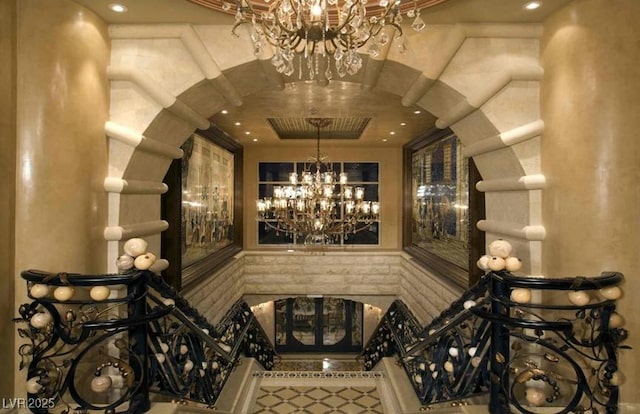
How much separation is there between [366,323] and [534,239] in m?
8.27

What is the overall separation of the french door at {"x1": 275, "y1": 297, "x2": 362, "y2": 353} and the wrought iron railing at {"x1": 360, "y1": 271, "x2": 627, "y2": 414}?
7527 mm

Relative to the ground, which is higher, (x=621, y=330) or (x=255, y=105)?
(x=255, y=105)

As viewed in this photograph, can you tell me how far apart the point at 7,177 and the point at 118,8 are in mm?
1614

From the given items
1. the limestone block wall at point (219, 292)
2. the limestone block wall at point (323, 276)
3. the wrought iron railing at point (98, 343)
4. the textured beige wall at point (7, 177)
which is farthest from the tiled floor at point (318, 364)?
the textured beige wall at point (7, 177)

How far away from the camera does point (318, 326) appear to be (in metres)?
11.2

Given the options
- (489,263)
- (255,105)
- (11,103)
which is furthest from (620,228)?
(255,105)

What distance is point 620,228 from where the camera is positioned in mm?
2652

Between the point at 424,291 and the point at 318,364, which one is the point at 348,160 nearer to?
the point at 424,291

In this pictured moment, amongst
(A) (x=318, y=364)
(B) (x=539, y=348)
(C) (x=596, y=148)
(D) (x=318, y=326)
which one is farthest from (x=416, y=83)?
(D) (x=318, y=326)

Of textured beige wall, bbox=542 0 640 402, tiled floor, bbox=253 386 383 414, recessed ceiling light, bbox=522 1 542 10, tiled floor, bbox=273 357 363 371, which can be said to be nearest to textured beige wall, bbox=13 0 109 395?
tiled floor, bbox=253 386 383 414

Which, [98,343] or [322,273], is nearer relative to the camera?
[98,343]

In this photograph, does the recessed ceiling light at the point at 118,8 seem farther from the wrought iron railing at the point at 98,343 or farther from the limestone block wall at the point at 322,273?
the limestone block wall at the point at 322,273

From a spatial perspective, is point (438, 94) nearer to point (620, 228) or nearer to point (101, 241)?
→ point (620, 228)

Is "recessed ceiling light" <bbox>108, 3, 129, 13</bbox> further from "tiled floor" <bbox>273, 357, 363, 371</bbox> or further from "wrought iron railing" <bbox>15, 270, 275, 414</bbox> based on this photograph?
"tiled floor" <bbox>273, 357, 363, 371</bbox>
